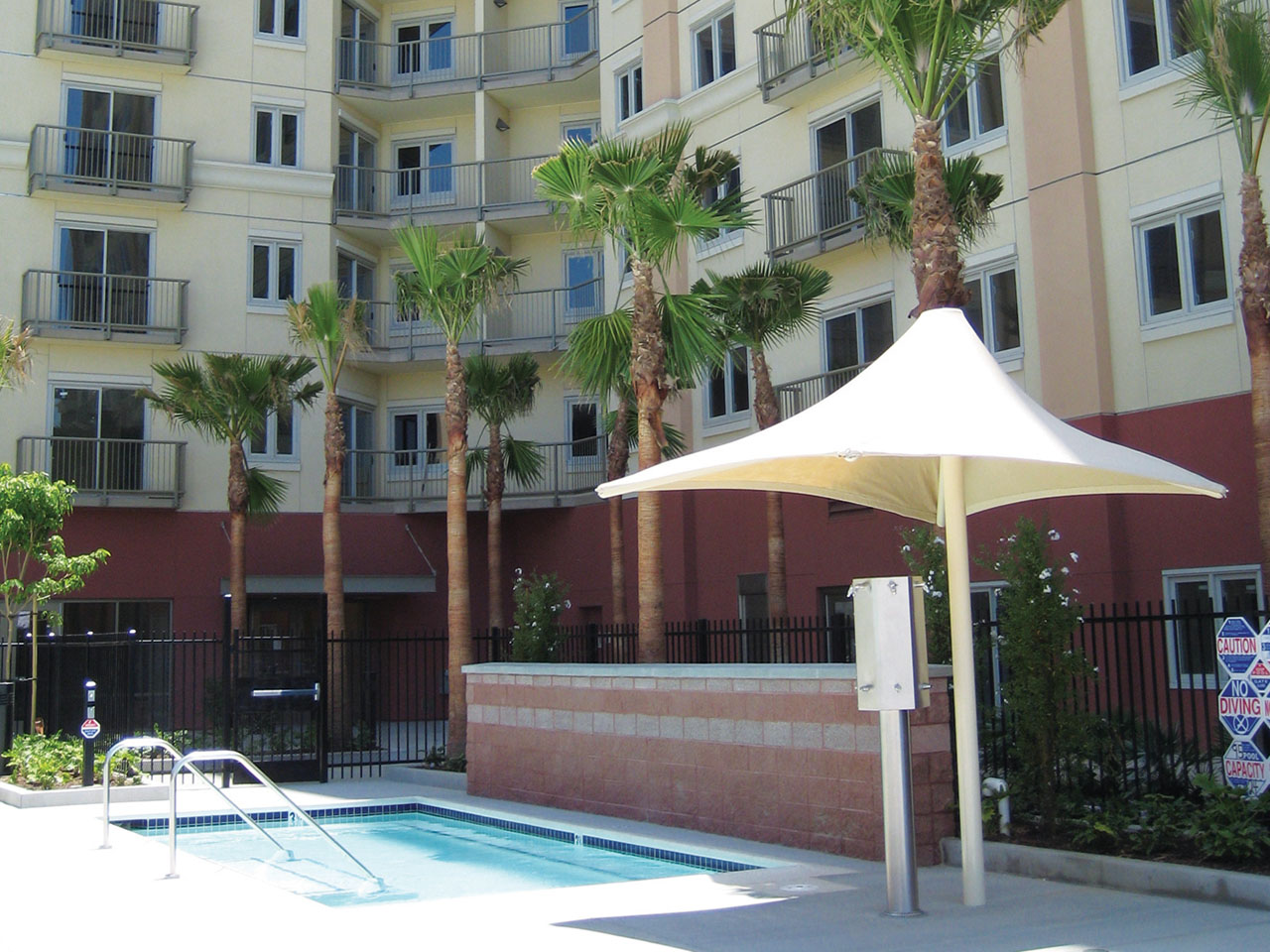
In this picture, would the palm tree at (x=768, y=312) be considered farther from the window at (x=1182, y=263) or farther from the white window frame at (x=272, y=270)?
the white window frame at (x=272, y=270)

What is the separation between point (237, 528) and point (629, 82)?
12546 millimetres

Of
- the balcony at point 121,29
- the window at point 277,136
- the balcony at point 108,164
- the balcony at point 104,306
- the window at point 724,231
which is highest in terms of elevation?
the balcony at point 121,29

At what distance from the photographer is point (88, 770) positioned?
15.3 m

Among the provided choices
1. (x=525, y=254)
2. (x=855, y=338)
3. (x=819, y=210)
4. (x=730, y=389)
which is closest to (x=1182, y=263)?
(x=855, y=338)

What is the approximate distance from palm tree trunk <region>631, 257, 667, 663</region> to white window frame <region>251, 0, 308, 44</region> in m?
18.8

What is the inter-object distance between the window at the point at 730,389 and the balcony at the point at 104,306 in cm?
1125

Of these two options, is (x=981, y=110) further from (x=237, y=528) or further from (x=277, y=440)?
(x=277, y=440)

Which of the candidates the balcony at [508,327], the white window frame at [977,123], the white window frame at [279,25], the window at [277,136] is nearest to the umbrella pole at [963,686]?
the white window frame at [977,123]

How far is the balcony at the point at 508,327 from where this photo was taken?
98.0 feet

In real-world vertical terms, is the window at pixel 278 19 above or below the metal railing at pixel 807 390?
above

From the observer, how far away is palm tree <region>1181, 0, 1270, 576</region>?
13.1 m

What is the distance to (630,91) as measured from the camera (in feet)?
94.7

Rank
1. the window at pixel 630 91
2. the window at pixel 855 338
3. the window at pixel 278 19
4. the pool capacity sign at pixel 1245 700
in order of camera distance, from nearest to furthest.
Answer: the pool capacity sign at pixel 1245 700 → the window at pixel 855 338 → the window at pixel 630 91 → the window at pixel 278 19

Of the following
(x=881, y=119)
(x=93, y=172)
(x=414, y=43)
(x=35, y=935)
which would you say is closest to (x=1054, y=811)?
(x=35, y=935)
